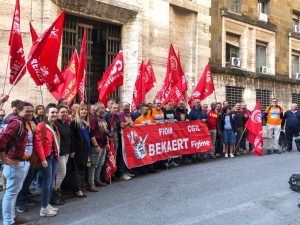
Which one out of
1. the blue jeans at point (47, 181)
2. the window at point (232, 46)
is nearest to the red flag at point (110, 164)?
the blue jeans at point (47, 181)

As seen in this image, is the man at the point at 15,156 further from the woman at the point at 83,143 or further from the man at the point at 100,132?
the man at the point at 100,132

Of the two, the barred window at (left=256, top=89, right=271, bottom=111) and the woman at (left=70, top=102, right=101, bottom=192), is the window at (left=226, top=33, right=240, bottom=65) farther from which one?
the woman at (left=70, top=102, right=101, bottom=192)

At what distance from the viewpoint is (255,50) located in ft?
71.6

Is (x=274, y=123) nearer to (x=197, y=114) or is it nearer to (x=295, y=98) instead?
(x=197, y=114)

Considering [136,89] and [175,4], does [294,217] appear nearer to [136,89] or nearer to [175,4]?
[136,89]

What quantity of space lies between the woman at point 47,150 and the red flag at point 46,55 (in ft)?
4.73

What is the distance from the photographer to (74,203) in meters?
6.56

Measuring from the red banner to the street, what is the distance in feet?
1.63

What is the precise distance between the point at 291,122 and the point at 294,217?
8379 millimetres

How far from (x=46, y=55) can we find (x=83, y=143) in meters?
1.73

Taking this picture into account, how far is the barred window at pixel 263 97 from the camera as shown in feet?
71.3

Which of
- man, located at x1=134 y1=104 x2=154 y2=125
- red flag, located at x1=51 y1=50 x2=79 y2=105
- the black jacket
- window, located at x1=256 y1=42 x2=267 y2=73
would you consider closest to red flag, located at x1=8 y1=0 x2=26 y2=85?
the black jacket

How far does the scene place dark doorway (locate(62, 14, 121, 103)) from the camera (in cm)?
1366

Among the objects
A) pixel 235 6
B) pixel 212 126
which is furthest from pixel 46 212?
pixel 235 6
